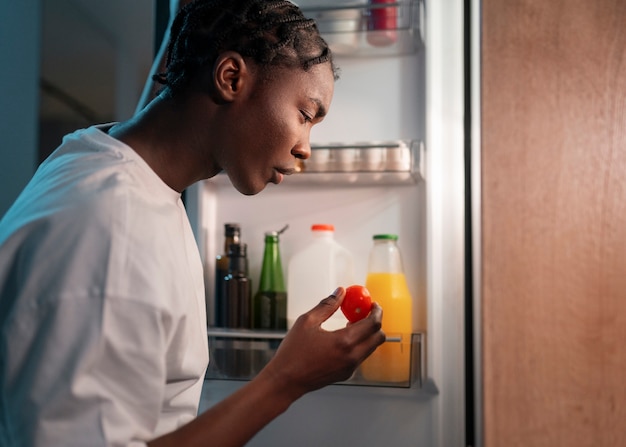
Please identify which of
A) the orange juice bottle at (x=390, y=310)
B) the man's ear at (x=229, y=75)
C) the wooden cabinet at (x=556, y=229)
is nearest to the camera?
the man's ear at (x=229, y=75)

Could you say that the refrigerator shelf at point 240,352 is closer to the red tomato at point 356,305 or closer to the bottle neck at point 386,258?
the bottle neck at point 386,258

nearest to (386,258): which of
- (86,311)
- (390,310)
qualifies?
(390,310)

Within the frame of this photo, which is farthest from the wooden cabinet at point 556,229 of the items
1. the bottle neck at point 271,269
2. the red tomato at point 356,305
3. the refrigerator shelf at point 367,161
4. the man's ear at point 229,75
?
the bottle neck at point 271,269

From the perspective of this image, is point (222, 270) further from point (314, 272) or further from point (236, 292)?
point (314, 272)

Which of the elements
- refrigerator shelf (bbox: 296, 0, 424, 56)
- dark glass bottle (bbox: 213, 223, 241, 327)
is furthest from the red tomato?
refrigerator shelf (bbox: 296, 0, 424, 56)

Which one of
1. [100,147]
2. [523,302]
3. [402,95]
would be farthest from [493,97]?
[100,147]

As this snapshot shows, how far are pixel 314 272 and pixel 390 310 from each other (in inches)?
7.3

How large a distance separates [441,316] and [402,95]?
493 millimetres

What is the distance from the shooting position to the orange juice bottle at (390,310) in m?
1.30

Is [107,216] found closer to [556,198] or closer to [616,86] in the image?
[556,198]

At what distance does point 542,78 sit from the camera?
3.37 ft

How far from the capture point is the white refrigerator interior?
54.4 inches

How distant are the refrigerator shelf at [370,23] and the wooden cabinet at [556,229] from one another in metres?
0.32

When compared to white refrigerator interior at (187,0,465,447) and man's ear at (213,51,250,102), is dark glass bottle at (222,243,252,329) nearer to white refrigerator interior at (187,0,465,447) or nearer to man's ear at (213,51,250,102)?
white refrigerator interior at (187,0,465,447)
